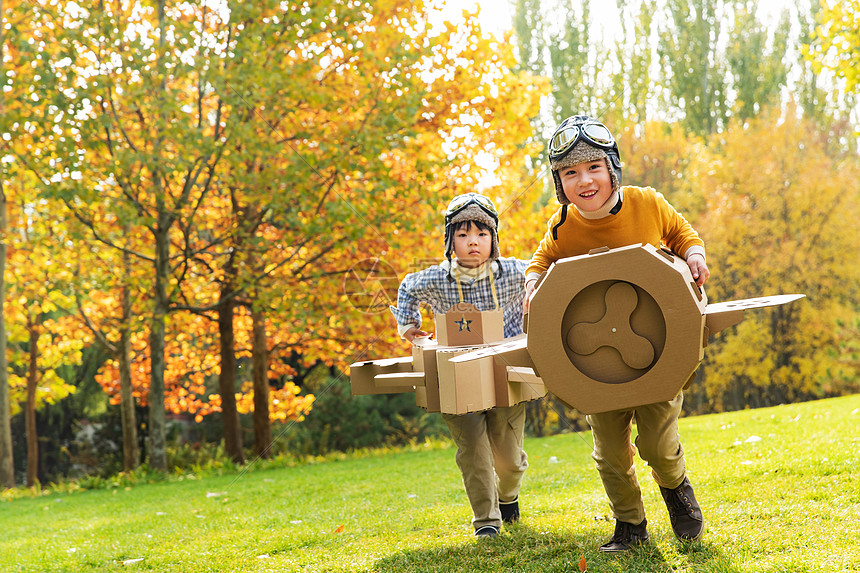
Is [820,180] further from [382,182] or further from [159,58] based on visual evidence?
[159,58]

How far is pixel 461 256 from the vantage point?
375 cm

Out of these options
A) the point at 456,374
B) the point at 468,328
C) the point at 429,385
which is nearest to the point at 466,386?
the point at 456,374

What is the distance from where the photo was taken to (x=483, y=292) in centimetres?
379

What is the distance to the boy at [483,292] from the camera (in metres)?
3.69

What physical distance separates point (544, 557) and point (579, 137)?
5.66 feet

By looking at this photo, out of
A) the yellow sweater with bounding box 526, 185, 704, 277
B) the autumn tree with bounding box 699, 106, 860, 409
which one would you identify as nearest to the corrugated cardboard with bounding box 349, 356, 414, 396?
the yellow sweater with bounding box 526, 185, 704, 277

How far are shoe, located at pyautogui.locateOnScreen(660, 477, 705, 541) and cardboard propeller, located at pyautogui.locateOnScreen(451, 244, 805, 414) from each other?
821 mm

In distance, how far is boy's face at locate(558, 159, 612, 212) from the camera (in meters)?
2.78

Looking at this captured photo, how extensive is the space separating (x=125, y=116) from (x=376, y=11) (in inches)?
143

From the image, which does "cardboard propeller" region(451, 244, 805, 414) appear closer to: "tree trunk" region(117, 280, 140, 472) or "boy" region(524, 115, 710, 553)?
"boy" region(524, 115, 710, 553)

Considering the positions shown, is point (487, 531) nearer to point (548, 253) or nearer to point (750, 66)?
point (548, 253)

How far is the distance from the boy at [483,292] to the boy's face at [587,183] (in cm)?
91

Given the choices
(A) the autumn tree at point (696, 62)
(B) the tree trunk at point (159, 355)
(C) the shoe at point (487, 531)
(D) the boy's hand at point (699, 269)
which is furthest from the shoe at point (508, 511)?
(A) the autumn tree at point (696, 62)

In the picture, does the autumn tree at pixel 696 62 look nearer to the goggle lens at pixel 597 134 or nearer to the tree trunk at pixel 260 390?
the tree trunk at pixel 260 390
